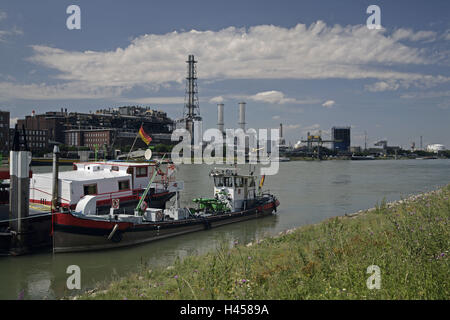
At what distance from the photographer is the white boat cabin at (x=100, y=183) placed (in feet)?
71.6

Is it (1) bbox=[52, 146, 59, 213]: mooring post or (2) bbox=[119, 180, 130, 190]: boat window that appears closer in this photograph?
(1) bbox=[52, 146, 59, 213]: mooring post

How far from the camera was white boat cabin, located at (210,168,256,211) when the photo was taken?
28000mm

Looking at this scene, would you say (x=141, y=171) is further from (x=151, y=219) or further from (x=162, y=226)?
(x=162, y=226)

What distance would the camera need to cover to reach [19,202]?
18.2m

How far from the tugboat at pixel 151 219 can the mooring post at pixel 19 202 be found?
1.52 meters

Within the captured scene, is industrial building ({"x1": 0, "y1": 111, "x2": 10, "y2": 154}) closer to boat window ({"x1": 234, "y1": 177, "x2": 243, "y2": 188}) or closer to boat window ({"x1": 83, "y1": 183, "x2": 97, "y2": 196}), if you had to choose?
boat window ({"x1": 83, "y1": 183, "x2": 97, "y2": 196})

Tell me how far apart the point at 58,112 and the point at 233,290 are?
155 meters

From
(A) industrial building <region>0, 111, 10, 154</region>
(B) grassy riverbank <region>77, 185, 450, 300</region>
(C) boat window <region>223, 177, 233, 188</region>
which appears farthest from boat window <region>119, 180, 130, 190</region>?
(A) industrial building <region>0, 111, 10, 154</region>

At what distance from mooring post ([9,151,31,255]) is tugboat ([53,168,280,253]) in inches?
59.9

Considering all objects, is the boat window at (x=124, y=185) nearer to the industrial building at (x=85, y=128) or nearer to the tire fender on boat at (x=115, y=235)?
the tire fender on boat at (x=115, y=235)

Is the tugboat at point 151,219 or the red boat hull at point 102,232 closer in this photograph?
the red boat hull at point 102,232

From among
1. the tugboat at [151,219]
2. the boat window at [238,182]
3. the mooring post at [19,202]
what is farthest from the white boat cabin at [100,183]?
the boat window at [238,182]
